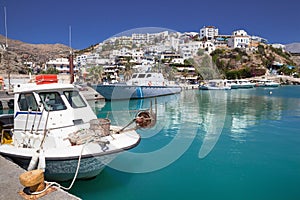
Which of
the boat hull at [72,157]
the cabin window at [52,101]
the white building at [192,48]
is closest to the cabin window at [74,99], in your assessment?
the cabin window at [52,101]

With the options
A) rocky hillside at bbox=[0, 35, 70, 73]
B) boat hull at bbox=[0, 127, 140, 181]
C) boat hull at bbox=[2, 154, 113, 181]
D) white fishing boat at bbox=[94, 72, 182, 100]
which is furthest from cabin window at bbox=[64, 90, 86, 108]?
white fishing boat at bbox=[94, 72, 182, 100]

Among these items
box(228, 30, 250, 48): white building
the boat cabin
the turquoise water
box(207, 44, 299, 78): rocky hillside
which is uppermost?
box(228, 30, 250, 48): white building

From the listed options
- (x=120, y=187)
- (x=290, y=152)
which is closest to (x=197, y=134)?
(x=290, y=152)

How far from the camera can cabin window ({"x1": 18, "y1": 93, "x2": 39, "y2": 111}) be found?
19.8 feet

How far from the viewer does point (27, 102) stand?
6.19 metres

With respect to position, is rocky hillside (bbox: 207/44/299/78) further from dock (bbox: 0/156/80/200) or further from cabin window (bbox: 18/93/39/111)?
dock (bbox: 0/156/80/200)

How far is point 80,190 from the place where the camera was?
19.0 feet

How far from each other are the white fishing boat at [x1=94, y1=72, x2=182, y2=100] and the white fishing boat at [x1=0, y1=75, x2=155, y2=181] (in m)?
26.3

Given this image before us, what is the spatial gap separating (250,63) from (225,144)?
9711 cm

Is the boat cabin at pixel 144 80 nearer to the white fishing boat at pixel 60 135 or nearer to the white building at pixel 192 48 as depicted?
the white fishing boat at pixel 60 135

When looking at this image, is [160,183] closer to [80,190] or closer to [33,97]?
[80,190]

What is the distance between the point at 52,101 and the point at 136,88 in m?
27.4

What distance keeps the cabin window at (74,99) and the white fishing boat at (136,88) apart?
2589cm

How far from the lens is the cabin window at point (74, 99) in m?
6.43
